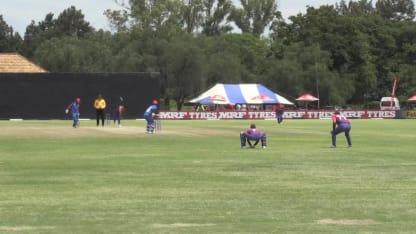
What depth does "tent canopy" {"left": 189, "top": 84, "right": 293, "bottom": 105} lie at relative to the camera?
247ft

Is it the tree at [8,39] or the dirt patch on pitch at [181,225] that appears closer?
the dirt patch on pitch at [181,225]

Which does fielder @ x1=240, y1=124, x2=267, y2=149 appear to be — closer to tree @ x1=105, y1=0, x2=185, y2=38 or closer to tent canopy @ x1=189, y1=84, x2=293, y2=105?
tent canopy @ x1=189, y1=84, x2=293, y2=105

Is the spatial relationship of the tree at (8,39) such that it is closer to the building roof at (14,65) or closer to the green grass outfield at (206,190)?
the building roof at (14,65)

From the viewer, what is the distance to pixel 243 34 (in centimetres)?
11381

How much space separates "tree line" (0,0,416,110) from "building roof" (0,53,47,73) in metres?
11.8

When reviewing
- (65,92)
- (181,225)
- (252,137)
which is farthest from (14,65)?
(181,225)

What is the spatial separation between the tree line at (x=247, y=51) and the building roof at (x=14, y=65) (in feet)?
38.7

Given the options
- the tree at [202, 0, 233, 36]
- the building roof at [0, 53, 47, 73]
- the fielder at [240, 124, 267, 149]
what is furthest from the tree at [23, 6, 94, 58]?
the fielder at [240, 124, 267, 149]

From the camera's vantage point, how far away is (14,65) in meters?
71.1

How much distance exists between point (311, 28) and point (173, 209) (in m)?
89.9

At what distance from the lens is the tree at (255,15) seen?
389 feet

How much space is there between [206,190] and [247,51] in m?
87.7

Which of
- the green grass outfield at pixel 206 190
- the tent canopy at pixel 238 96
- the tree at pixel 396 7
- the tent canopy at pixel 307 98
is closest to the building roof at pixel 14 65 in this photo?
the tent canopy at pixel 238 96

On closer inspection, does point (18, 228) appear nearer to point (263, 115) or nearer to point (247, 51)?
point (263, 115)
